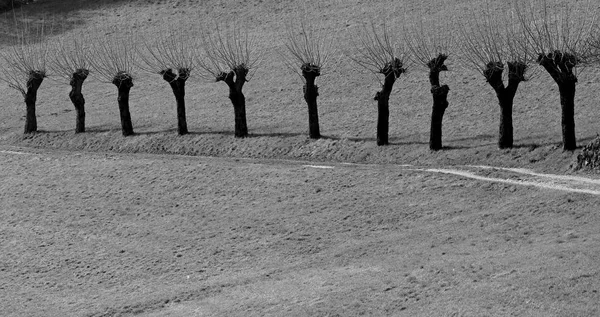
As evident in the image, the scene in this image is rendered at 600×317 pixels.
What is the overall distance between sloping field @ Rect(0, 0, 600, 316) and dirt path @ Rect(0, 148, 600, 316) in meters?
0.07

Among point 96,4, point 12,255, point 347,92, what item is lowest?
point 12,255

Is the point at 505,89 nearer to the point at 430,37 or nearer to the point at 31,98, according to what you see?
the point at 430,37

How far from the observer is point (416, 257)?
2722cm

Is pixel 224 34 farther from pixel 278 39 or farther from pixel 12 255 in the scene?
pixel 12 255

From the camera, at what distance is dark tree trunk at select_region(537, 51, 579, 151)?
3503 centimetres

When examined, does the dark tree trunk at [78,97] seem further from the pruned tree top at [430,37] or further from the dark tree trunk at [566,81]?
the dark tree trunk at [566,81]

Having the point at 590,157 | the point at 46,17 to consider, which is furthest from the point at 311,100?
the point at 46,17

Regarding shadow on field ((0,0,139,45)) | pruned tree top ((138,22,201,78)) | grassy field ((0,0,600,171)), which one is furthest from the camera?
shadow on field ((0,0,139,45))

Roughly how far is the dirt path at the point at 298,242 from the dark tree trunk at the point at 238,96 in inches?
170

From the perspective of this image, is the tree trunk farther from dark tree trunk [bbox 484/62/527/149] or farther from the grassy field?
dark tree trunk [bbox 484/62/527/149]

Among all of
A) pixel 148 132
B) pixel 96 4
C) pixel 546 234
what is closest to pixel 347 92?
pixel 148 132

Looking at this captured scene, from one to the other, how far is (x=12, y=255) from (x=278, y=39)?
3361cm

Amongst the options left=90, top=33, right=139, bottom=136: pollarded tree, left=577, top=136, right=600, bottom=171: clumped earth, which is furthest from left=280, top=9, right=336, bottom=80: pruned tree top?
left=577, top=136, right=600, bottom=171: clumped earth

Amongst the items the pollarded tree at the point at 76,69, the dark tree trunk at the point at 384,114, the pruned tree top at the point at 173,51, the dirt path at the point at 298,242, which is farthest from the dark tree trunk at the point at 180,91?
the dark tree trunk at the point at 384,114
